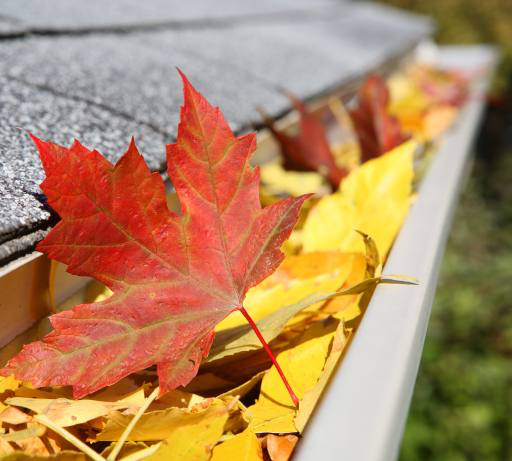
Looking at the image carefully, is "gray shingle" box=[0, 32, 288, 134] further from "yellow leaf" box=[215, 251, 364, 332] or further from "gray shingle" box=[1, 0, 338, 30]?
"yellow leaf" box=[215, 251, 364, 332]

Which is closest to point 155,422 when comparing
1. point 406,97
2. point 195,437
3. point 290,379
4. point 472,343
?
point 195,437

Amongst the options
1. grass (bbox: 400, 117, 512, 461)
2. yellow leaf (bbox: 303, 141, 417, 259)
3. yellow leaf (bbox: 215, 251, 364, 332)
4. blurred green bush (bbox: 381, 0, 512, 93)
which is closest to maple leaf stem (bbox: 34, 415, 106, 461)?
yellow leaf (bbox: 215, 251, 364, 332)

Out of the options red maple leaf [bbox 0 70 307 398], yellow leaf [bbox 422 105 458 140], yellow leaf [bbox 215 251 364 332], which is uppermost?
red maple leaf [bbox 0 70 307 398]

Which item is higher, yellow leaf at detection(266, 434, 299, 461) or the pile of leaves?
the pile of leaves

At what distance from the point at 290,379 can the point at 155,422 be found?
16cm

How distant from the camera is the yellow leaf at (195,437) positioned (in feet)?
1.75

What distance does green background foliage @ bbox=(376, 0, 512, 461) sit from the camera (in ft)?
8.26

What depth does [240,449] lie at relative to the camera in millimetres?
564

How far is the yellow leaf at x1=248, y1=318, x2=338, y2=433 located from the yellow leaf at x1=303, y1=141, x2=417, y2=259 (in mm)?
202

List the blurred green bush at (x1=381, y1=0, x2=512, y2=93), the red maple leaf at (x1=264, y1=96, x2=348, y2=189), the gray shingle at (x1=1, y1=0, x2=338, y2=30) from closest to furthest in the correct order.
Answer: the red maple leaf at (x1=264, y1=96, x2=348, y2=189) < the gray shingle at (x1=1, y1=0, x2=338, y2=30) < the blurred green bush at (x1=381, y1=0, x2=512, y2=93)

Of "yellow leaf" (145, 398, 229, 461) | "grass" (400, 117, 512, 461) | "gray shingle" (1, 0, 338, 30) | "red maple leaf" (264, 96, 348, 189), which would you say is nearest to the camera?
"yellow leaf" (145, 398, 229, 461)

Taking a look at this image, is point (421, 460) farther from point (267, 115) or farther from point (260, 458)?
point (260, 458)

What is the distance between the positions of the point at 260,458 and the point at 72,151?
1.16 feet

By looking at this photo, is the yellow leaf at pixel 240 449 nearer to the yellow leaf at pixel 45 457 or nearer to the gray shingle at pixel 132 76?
the yellow leaf at pixel 45 457
